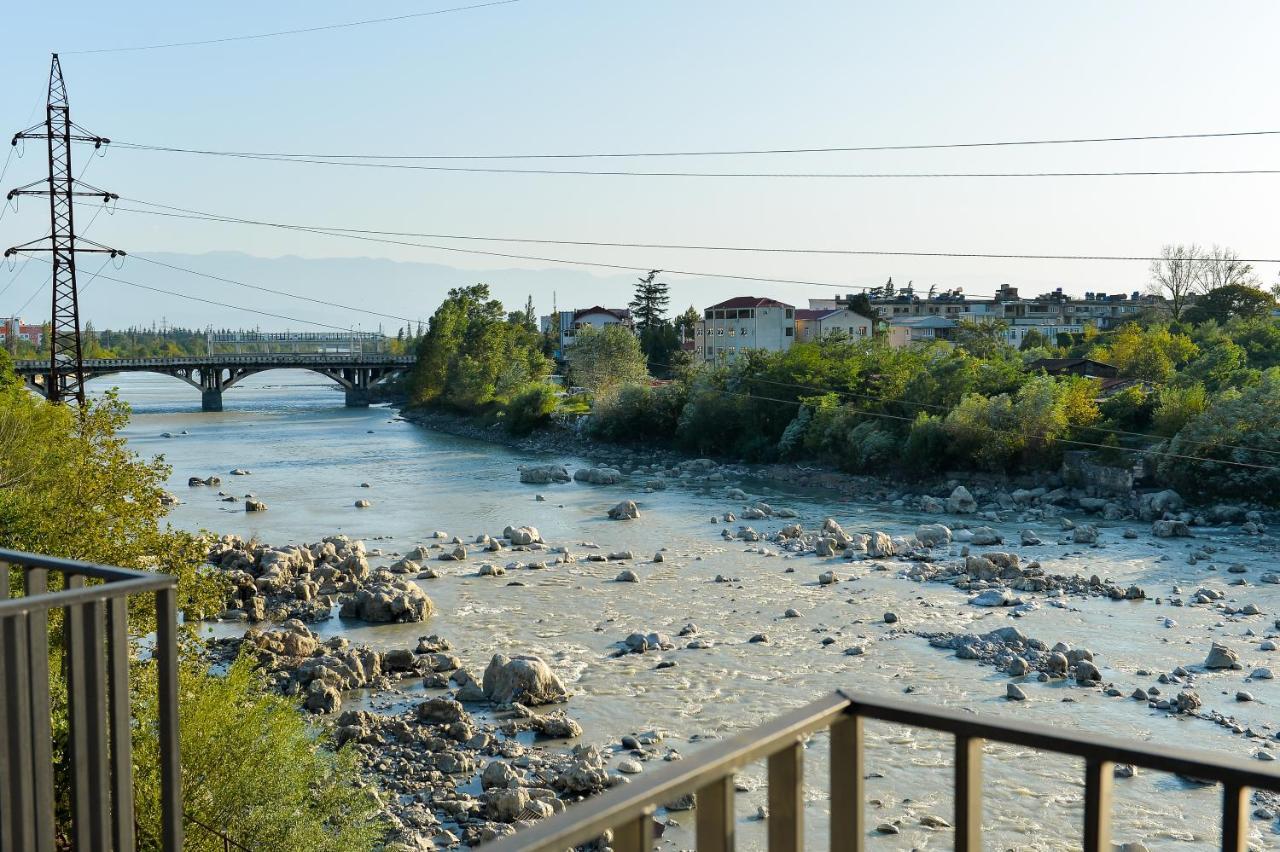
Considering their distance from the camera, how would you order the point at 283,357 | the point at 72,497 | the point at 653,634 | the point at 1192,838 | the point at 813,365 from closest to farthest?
the point at 1192,838
the point at 72,497
the point at 653,634
the point at 813,365
the point at 283,357

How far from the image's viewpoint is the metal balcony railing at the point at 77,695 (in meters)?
3.40

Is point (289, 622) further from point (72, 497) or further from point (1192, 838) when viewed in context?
point (1192, 838)

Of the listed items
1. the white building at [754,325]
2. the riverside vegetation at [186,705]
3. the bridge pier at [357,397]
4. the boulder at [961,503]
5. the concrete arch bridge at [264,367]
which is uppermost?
the white building at [754,325]

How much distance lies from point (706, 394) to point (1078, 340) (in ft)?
125

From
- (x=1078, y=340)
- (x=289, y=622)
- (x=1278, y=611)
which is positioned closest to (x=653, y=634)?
(x=289, y=622)

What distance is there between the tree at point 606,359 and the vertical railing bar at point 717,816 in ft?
184

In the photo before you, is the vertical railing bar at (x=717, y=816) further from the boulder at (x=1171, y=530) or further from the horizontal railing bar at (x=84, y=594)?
the boulder at (x=1171, y=530)

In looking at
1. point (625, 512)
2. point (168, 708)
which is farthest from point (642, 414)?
point (168, 708)

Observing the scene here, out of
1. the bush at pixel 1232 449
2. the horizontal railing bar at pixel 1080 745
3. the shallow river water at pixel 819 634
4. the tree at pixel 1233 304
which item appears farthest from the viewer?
the tree at pixel 1233 304

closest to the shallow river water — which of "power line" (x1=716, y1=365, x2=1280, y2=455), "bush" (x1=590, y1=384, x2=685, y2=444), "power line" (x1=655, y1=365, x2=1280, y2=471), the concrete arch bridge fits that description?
"power line" (x1=655, y1=365, x2=1280, y2=471)

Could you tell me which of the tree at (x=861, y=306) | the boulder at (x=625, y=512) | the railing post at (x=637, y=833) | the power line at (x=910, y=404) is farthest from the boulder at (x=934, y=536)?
the tree at (x=861, y=306)

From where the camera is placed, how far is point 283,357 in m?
82.2

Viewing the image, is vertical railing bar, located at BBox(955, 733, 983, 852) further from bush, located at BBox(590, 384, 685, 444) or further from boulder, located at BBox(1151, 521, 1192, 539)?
bush, located at BBox(590, 384, 685, 444)

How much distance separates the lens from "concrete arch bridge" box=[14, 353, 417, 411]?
7894 centimetres
